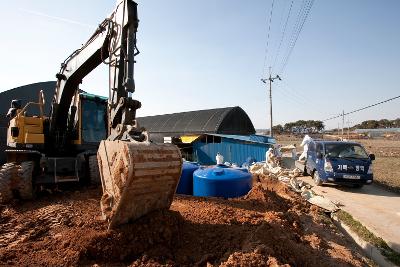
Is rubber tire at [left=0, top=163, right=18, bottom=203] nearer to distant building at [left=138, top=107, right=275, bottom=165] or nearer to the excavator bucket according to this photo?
the excavator bucket

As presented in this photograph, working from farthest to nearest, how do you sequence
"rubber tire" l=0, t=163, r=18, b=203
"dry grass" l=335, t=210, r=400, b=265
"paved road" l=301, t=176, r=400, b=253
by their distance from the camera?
"rubber tire" l=0, t=163, r=18, b=203 → "paved road" l=301, t=176, r=400, b=253 → "dry grass" l=335, t=210, r=400, b=265

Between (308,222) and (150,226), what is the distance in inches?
177

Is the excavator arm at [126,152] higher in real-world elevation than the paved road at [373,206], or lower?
higher

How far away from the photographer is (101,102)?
32.3 ft

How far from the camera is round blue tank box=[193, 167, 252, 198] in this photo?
8.41 m

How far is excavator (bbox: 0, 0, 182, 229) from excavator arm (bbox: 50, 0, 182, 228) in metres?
0.01

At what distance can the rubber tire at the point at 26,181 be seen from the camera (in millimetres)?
7977

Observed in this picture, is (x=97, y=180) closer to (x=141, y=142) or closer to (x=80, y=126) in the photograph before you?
(x=80, y=126)

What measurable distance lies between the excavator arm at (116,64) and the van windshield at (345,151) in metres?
10.2

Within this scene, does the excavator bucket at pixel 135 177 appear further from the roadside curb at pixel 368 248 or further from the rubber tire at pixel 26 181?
the roadside curb at pixel 368 248

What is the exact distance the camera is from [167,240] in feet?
15.6

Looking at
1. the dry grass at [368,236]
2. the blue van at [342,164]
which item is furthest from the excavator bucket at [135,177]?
the blue van at [342,164]

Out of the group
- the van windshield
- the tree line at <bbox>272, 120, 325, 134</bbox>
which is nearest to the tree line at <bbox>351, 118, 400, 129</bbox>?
the tree line at <bbox>272, 120, 325, 134</bbox>

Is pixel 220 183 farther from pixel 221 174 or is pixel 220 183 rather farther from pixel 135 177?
pixel 135 177
